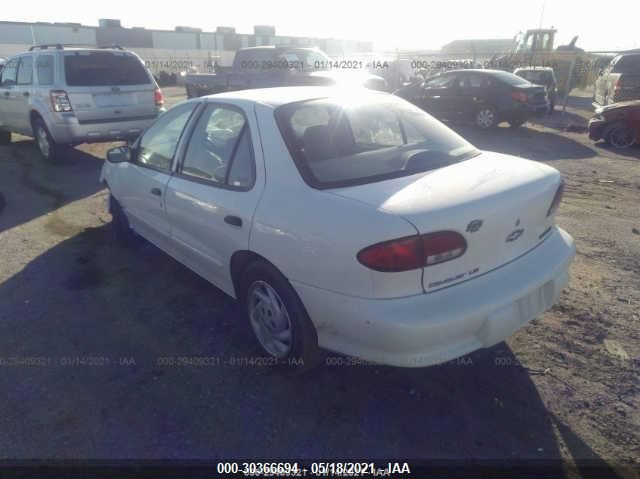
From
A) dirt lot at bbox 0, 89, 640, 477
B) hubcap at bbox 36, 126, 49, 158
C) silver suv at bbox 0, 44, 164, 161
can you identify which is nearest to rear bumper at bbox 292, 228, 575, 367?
dirt lot at bbox 0, 89, 640, 477

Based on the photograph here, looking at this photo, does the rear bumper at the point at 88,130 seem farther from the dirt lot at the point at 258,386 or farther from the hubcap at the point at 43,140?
the dirt lot at the point at 258,386

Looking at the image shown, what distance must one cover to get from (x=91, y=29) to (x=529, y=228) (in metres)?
42.6

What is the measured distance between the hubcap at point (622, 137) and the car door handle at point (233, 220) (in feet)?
32.0

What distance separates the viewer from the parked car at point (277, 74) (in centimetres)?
1160

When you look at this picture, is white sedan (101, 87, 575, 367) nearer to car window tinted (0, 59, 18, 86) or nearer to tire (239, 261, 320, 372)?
tire (239, 261, 320, 372)

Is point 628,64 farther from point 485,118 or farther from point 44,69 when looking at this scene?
point 44,69

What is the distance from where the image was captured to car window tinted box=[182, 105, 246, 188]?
2.92 meters

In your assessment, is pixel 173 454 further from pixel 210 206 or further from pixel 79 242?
pixel 79 242

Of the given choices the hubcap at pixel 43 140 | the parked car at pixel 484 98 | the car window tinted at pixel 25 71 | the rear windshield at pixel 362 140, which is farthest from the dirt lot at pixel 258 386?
the parked car at pixel 484 98

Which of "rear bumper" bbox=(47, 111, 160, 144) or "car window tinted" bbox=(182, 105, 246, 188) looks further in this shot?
"rear bumper" bbox=(47, 111, 160, 144)

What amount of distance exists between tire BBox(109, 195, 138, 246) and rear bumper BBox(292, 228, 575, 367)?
2.97m

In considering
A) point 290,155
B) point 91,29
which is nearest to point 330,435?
point 290,155

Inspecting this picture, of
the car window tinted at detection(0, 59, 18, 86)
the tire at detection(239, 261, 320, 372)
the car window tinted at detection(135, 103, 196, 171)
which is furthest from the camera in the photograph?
the car window tinted at detection(0, 59, 18, 86)

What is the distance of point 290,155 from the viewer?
2.54 meters
